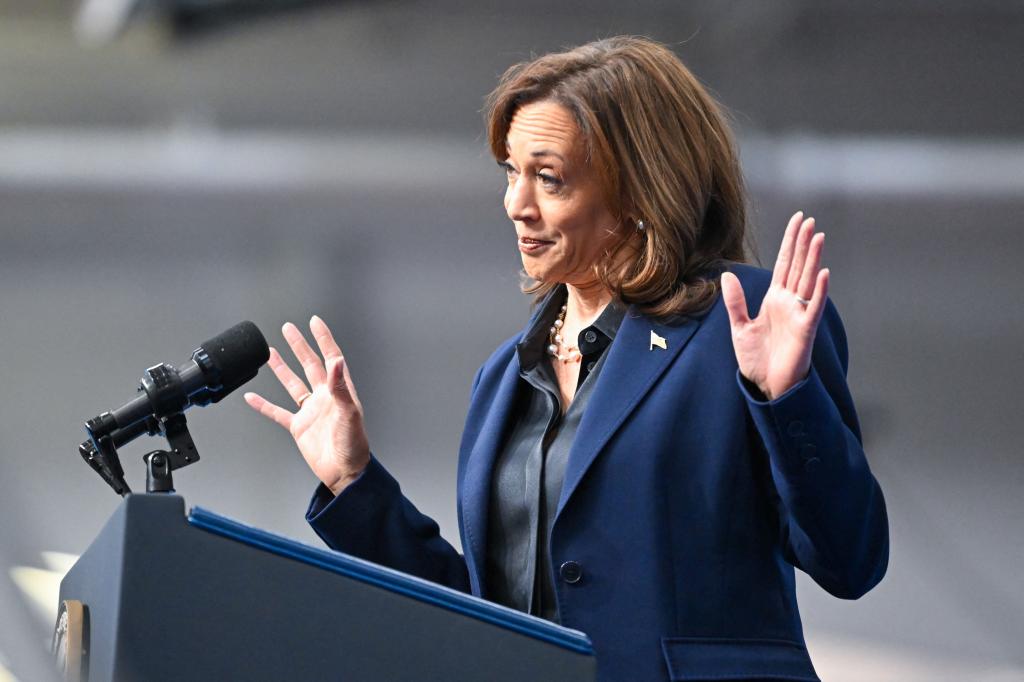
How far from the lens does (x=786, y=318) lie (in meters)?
1.22

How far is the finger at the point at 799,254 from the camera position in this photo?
1226mm

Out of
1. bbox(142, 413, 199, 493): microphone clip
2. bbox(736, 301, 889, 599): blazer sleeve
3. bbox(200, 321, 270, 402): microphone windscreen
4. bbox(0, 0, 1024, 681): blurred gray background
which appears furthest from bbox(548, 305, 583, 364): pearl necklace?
bbox(0, 0, 1024, 681): blurred gray background

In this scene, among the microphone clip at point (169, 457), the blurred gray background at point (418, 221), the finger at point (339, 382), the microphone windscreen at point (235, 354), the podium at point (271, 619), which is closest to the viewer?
the podium at point (271, 619)

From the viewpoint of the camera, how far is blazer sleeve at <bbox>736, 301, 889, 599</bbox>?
3.97ft

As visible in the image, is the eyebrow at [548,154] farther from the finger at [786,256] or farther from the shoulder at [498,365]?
the finger at [786,256]

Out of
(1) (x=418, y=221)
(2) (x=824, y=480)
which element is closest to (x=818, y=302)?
(2) (x=824, y=480)

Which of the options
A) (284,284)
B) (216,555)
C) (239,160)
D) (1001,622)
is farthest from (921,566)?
(216,555)

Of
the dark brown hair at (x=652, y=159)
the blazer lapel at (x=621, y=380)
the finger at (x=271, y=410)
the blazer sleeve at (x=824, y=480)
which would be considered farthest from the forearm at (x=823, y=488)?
the finger at (x=271, y=410)

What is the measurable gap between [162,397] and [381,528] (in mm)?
Result: 496

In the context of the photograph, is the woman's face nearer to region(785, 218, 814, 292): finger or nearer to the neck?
the neck

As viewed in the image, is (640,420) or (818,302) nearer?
(818,302)

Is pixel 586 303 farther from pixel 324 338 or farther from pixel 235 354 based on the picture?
pixel 235 354

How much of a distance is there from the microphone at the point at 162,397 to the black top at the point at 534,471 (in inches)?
15.7

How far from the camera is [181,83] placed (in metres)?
3.81
